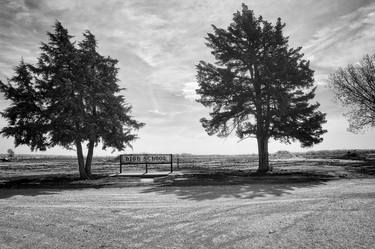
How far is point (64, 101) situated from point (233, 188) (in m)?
12.4

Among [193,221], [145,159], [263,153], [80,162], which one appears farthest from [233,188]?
[80,162]

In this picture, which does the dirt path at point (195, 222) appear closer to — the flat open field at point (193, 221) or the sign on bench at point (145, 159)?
the flat open field at point (193, 221)

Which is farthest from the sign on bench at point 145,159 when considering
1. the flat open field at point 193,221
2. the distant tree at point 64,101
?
the flat open field at point 193,221

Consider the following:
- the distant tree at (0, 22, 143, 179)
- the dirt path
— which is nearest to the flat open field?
the dirt path

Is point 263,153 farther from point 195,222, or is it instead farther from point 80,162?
point 195,222

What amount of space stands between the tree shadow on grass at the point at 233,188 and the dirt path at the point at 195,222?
0.58 meters

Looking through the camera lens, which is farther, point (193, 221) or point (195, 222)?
point (193, 221)

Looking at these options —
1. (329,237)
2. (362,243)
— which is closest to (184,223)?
(329,237)

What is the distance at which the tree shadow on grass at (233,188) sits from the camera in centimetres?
1247

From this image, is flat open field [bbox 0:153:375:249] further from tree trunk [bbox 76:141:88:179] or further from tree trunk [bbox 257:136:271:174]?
tree trunk [bbox 257:136:271:174]

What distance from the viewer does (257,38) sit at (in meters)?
23.5

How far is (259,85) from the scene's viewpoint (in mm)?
23547

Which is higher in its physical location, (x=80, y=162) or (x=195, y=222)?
(x=80, y=162)

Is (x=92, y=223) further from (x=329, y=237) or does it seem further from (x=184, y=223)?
(x=329, y=237)
